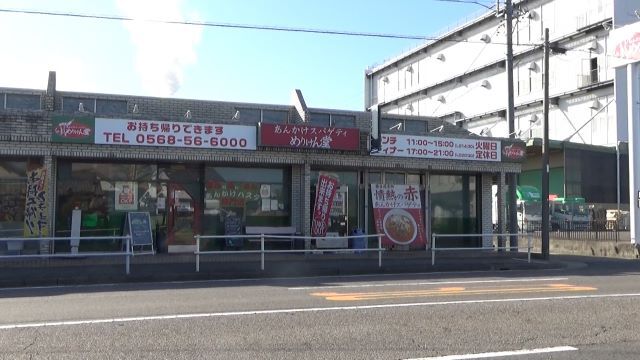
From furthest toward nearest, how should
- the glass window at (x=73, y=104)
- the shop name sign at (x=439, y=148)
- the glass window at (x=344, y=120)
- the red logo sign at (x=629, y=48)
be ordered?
the red logo sign at (x=629, y=48) < the glass window at (x=344, y=120) < the shop name sign at (x=439, y=148) < the glass window at (x=73, y=104)

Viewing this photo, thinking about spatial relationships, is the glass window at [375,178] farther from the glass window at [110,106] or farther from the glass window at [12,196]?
the glass window at [12,196]

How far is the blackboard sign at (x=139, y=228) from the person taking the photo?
17812mm

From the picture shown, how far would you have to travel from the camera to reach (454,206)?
2155 centimetres

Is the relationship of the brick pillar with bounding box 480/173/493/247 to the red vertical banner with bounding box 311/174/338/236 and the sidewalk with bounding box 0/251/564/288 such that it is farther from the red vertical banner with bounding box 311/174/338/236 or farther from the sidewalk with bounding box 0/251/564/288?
the red vertical banner with bounding box 311/174/338/236

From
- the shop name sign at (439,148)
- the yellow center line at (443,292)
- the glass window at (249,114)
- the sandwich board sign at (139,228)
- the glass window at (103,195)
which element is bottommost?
the yellow center line at (443,292)

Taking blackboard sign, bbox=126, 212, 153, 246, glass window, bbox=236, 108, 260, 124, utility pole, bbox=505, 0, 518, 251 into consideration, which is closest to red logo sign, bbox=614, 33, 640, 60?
utility pole, bbox=505, 0, 518, 251

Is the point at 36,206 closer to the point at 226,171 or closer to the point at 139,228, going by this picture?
the point at 139,228

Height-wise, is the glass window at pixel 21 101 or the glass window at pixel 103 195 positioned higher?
the glass window at pixel 21 101

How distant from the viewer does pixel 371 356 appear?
656 cm

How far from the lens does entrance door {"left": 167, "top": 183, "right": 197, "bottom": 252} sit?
18.5 m

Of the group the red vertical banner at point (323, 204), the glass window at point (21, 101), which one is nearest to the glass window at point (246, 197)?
the red vertical banner at point (323, 204)

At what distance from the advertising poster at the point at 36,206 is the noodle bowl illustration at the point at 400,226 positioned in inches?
389

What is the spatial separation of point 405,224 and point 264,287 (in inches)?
348

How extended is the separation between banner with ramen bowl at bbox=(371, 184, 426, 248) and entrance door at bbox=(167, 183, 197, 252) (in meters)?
5.69
